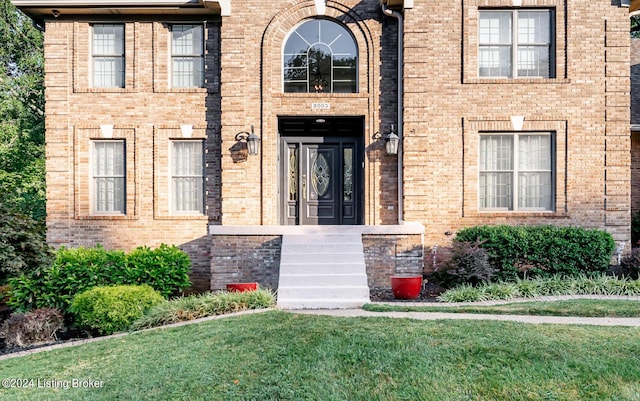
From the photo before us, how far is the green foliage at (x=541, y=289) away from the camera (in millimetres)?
8336

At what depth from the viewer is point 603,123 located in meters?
10.8

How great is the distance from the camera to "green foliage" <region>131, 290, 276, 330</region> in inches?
286

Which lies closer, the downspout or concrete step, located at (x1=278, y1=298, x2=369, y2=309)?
concrete step, located at (x1=278, y1=298, x2=369, y2=309)

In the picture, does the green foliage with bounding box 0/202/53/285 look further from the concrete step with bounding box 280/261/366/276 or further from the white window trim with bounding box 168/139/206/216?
the concrete step with bounding box 280/261/366/276

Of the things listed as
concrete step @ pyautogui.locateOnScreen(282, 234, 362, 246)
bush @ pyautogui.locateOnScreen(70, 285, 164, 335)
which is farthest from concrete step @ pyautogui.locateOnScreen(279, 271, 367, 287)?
bush @ pyautogui.locateOnScreen(70, 285, 164, 335)

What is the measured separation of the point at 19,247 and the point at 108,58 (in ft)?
17.9

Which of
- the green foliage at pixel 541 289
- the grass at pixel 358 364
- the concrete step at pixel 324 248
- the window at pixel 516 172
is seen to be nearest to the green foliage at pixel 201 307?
the grass at pixel 358 364

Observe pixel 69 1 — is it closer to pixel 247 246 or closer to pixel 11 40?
pixel 247 246

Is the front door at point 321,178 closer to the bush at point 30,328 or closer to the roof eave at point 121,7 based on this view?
the roof eave at point 121,7

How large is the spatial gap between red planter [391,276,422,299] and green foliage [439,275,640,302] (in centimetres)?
49

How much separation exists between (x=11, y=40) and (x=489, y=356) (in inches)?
834

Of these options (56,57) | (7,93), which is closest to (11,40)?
(7,93)

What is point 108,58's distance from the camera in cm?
1147

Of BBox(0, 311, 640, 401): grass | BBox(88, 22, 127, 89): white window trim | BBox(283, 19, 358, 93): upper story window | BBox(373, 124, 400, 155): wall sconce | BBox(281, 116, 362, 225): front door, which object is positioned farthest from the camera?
BBox(281, 116, 362, 225): front door
